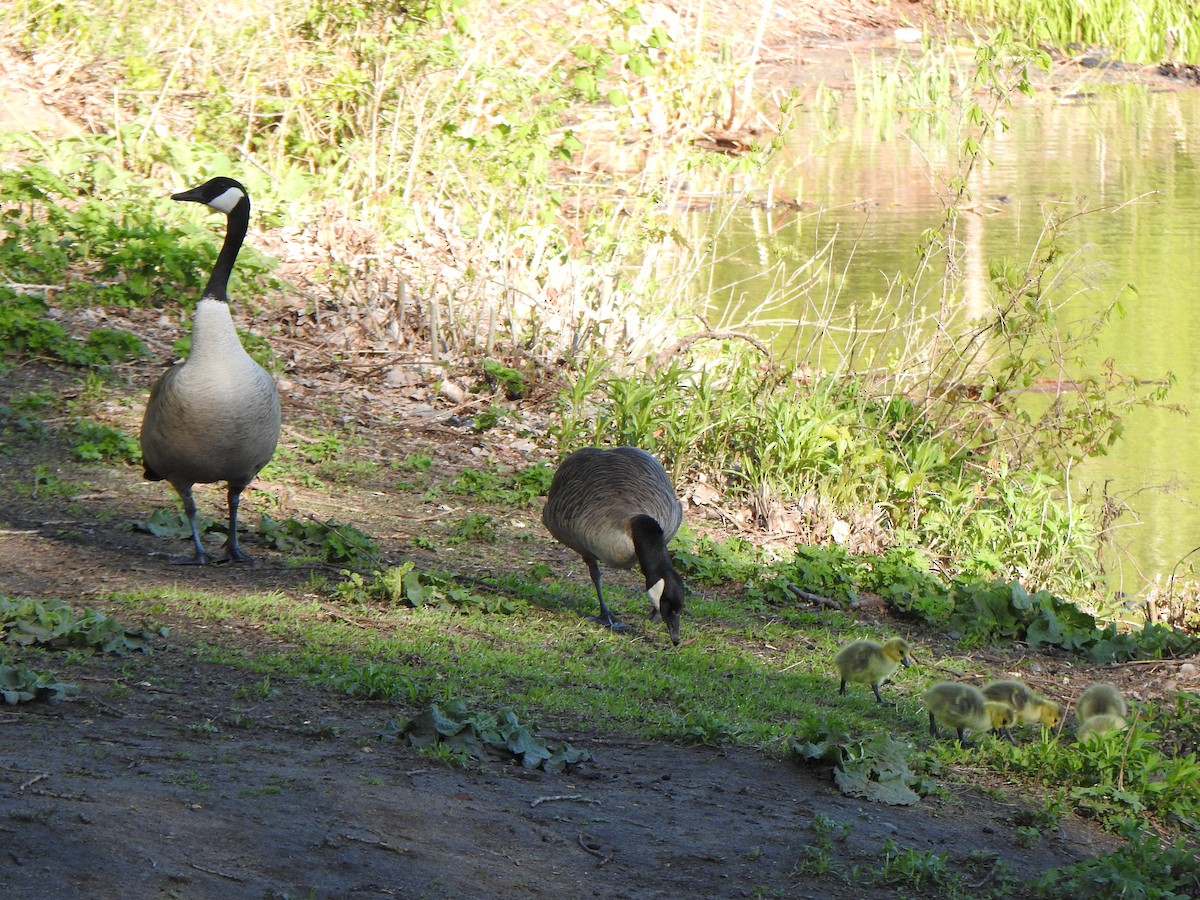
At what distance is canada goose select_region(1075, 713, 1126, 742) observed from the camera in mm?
5527

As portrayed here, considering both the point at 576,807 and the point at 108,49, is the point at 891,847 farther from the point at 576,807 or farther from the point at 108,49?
the point at 108,49

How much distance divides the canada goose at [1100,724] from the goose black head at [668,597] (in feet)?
6.15

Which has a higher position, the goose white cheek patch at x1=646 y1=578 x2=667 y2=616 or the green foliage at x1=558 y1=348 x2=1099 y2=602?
the goose white cheek patch at x1=646 y1=578 x2=667 y2=616

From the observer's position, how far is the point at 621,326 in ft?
39.1

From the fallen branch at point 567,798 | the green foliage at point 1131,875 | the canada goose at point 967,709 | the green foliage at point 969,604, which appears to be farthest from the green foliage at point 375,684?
the green foliage at point 969,604

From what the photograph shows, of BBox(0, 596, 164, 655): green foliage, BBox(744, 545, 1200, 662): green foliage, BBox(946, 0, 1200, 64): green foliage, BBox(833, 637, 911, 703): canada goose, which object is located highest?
BBox(946, 0, 1200, 64): green foliage

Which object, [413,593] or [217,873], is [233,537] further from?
[217,873]

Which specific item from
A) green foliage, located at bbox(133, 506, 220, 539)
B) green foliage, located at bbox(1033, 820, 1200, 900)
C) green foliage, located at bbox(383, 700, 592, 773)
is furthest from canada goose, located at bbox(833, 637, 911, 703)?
green foliage, located at bbox(133, 506, 220, 539)

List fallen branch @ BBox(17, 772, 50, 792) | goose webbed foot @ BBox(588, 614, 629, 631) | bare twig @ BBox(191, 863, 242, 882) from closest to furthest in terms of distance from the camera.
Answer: bare twig @ BBox(191, 863, 242, 882)
fallen branch @ BBox(17, 772, 50, 792)
goose webbed foot @ BBox(588, 614, 629, 631)

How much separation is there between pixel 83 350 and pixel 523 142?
4533 millimetres

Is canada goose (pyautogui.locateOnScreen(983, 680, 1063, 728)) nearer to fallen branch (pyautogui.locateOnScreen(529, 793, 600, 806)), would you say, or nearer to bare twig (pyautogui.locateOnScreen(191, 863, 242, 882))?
fallen branch (pyautogui.locateOnScreen(529, 793, 600, 806))

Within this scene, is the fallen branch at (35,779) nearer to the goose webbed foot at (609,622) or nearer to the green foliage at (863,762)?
the green foliage at (863,762)

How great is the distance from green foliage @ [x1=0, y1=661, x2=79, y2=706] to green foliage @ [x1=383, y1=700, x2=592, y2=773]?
117 centimetres

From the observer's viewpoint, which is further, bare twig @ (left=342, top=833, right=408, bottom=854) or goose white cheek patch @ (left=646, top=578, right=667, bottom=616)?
goose white cheek patch @ (left=646, top=578, right=667, bottom=616)
